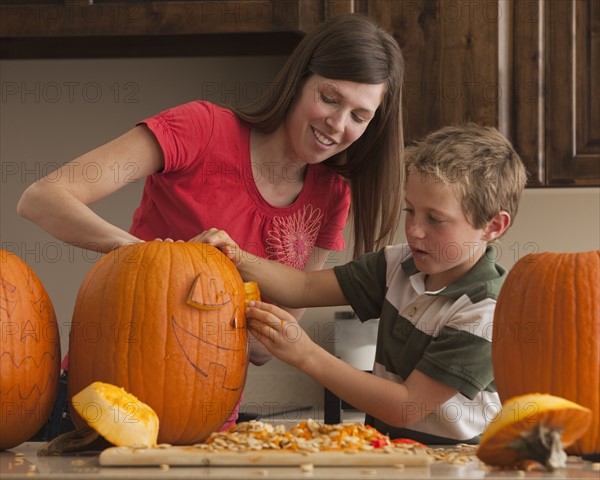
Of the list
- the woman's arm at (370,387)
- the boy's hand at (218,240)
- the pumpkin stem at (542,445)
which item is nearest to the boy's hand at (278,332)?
the woman's arm at (370,387)

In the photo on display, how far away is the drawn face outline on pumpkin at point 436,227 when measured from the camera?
1.17m

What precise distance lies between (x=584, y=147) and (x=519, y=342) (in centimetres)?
140

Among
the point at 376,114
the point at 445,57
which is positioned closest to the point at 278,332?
the point at 376,114

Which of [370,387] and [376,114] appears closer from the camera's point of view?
[370,387]

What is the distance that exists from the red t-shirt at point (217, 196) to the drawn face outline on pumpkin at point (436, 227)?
314 mm

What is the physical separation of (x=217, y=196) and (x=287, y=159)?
14cm

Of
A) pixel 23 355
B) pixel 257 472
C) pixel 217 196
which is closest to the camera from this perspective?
pixel 257 472

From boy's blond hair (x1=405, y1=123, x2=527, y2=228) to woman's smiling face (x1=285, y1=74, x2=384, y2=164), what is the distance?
0.45 ft

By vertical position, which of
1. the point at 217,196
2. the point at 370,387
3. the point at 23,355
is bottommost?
the point at 370,387

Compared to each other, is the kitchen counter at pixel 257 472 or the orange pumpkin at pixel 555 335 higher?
the orange pumpkin at pixel 555 335

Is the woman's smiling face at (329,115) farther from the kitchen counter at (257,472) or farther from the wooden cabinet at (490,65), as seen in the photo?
the wooden cabinet at (490,65)

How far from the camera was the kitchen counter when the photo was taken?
Answer: 71cm

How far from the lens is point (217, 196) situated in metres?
1.42

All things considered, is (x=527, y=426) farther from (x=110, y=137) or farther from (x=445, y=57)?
(x=110, y=137)
